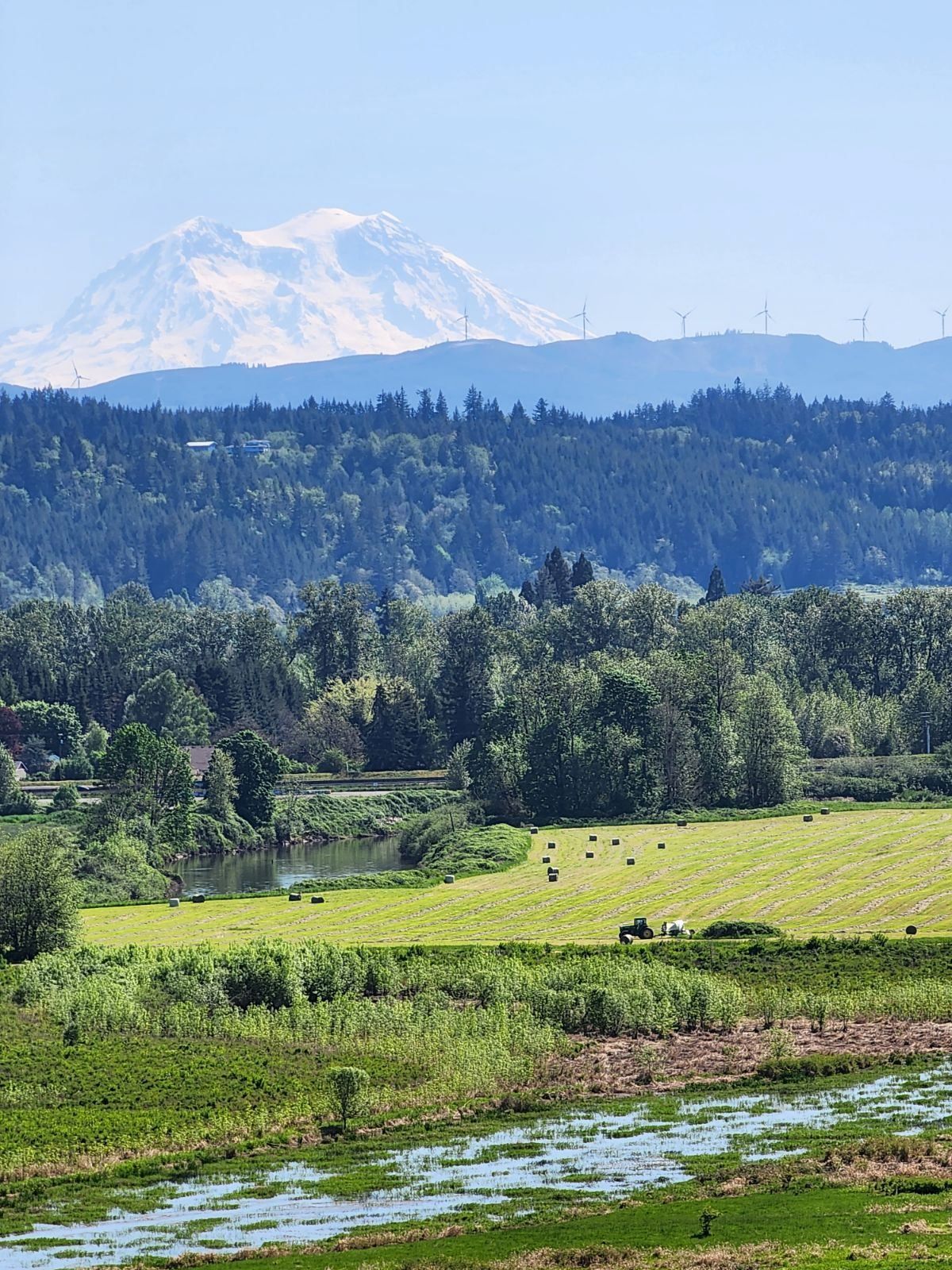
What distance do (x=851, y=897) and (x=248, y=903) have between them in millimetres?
33923

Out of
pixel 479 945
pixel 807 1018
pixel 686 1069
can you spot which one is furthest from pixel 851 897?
pixel 686 1069

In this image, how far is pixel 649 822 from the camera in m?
146

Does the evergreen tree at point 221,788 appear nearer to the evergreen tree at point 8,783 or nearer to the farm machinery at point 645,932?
the evergreen tree at point 8,783

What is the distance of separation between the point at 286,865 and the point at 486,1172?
94.9m

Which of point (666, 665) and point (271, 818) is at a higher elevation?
point (666, 665)

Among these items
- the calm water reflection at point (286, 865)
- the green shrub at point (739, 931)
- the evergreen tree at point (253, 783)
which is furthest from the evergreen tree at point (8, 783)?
the green shrub at point (739, 931)

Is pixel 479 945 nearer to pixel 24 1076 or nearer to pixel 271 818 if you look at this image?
pixel 24 1076

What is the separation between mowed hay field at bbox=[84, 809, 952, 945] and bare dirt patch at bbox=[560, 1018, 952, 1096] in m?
21.0

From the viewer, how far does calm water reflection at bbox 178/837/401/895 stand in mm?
135375

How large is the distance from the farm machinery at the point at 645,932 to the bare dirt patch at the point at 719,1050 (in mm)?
18320

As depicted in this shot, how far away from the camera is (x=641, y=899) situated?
107 metres

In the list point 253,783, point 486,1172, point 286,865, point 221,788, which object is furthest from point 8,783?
point 486,1172

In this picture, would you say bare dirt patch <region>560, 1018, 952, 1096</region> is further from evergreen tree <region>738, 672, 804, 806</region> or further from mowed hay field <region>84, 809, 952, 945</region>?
evergreen tree <region>738, 672, 804, 806</region>

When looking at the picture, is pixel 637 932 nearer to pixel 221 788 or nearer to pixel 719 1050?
pixel 719 1050
